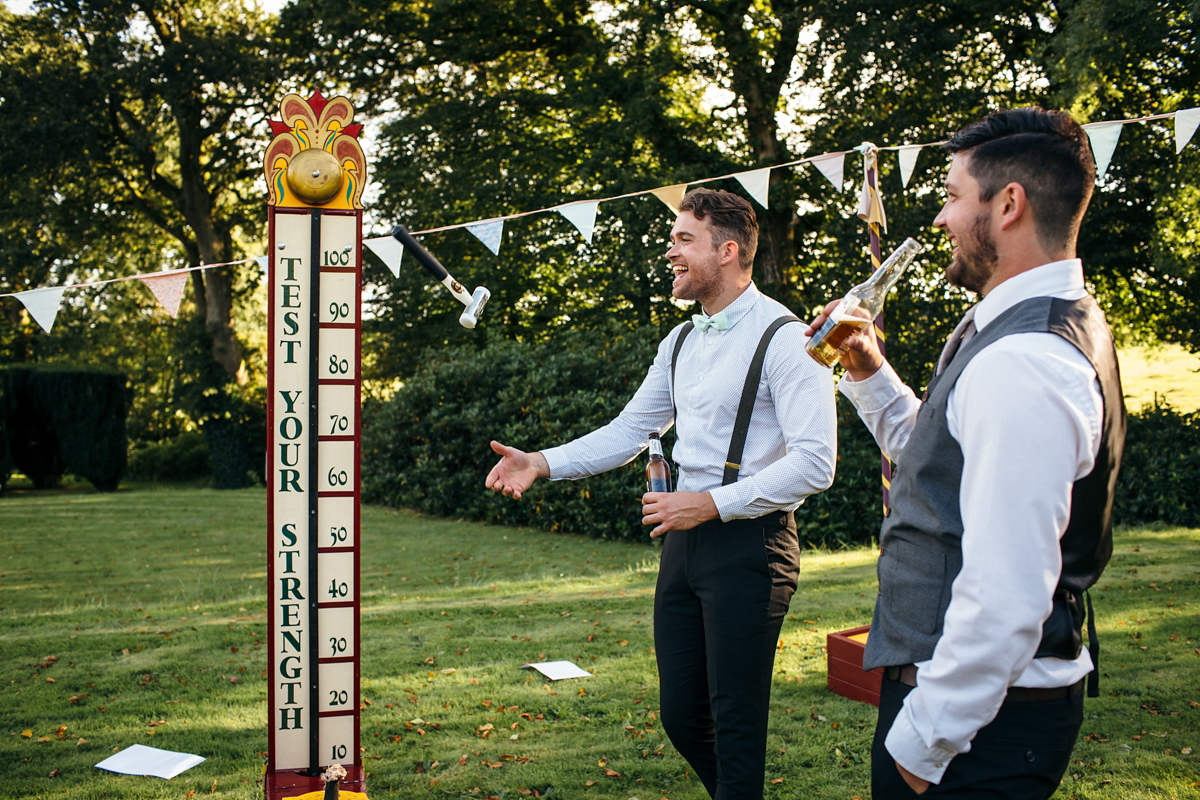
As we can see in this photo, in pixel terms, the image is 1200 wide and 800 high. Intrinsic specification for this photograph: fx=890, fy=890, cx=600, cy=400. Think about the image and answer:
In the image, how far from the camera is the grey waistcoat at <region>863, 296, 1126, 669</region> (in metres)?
1.56

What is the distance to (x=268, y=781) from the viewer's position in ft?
10.2

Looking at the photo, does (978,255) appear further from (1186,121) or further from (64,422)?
(64,422)

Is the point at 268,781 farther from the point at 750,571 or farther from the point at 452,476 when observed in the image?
the point at 452,476

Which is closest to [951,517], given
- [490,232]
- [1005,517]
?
[1005,517]

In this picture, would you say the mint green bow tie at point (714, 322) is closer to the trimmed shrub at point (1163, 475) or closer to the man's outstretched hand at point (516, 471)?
the man's outstretched hand at point (516, 471)

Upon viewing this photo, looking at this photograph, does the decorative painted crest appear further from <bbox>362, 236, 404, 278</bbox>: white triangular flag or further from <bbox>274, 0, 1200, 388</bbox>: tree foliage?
<bbox>274, 0, 1200, 388</bbox>: tree foliage

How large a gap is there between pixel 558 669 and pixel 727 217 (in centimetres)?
357

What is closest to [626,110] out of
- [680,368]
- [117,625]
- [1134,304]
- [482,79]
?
[482,79]

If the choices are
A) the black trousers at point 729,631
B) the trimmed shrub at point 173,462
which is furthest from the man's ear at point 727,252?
the trimmed shrub at point 173,462

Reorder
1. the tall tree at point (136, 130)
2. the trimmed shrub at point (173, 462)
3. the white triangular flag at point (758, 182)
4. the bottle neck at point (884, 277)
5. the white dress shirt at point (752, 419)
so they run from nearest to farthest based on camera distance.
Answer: the bottle neck at point (884, 277) < the white dress shirt at point (752, 419) < the white triangular flag at point (758, 182) < the tall tree at point (136, 130) < the trimmed shrub at point (173, 462)

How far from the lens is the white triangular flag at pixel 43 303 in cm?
599

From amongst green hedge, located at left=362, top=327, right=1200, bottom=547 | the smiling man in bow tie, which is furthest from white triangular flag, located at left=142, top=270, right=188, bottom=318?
green hedge, located at left=362, top=327, right=1200, bottom=547

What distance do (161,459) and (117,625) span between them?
21228mm

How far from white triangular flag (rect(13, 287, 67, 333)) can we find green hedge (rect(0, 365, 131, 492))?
16683 millimetres
